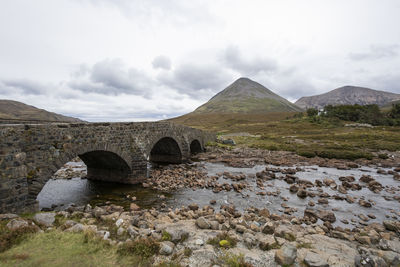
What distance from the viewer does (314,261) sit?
6.12 meters

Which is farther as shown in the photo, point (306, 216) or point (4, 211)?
point (306, 216)

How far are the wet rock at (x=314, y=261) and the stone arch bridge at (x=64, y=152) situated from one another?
11039mm

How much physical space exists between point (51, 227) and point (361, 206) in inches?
650

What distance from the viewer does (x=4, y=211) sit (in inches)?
338

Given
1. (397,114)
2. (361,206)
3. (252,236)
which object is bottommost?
(361,206)

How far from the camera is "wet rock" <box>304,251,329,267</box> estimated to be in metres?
6.02

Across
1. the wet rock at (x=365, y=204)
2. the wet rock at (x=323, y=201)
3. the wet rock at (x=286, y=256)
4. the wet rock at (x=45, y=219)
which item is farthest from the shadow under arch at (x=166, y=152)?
the wet rock at (x=286, y=256)

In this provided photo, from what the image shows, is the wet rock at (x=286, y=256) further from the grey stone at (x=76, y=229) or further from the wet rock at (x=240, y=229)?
the grey stone at (x=76, y=229)

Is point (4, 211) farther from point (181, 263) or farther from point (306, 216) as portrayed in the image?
point (306, 216)

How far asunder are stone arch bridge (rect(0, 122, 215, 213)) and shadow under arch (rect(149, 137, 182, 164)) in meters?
2.70

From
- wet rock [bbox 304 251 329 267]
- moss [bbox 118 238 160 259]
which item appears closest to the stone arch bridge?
moss [bbox 118 238 160 259]

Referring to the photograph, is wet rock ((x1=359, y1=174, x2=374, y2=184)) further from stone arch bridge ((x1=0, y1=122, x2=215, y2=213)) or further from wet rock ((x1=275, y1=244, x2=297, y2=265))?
stone arch bridge ((x1=0, y1=122, x2=215, y2=213))

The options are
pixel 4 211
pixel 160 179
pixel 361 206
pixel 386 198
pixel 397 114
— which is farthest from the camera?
pixel 397 114

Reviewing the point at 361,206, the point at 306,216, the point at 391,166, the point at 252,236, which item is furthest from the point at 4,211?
the point at 391,166
